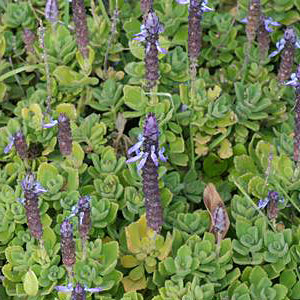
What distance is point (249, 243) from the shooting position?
2469 mm

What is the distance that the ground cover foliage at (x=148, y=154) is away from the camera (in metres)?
2.39

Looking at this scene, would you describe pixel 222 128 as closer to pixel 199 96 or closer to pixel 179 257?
pixel 199 96

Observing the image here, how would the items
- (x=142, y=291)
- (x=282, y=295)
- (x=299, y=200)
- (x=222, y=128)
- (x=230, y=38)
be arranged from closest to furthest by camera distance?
(x=282, y=295) → (x=142, y=291) → (x=299, y=200) → (x=222, y=128) → (x=230, y=38)

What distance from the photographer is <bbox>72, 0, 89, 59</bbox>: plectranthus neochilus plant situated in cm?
283

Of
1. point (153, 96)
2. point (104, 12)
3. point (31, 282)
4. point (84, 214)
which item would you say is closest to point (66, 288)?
point (31, 282)

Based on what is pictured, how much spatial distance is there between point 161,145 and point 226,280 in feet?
2.32

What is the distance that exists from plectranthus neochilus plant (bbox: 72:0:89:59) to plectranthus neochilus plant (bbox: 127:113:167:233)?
818mm

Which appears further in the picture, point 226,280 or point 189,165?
point 189,165

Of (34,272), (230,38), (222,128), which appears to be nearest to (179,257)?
(34,272)

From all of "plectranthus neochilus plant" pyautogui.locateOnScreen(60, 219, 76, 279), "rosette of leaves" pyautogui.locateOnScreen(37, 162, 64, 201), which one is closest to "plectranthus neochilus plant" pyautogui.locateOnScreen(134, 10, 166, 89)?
"rosette of leaves" pyautogui.locateOnScreen(37, 162, 64, 201)

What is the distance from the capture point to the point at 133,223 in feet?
8.12

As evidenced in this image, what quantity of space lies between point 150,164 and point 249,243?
536mm

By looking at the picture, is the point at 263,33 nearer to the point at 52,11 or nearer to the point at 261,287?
the point at 52,11

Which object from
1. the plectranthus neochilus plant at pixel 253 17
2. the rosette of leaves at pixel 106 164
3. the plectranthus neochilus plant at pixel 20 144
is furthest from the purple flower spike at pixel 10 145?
the plectranthus neochilus plant at pixel 253 17
